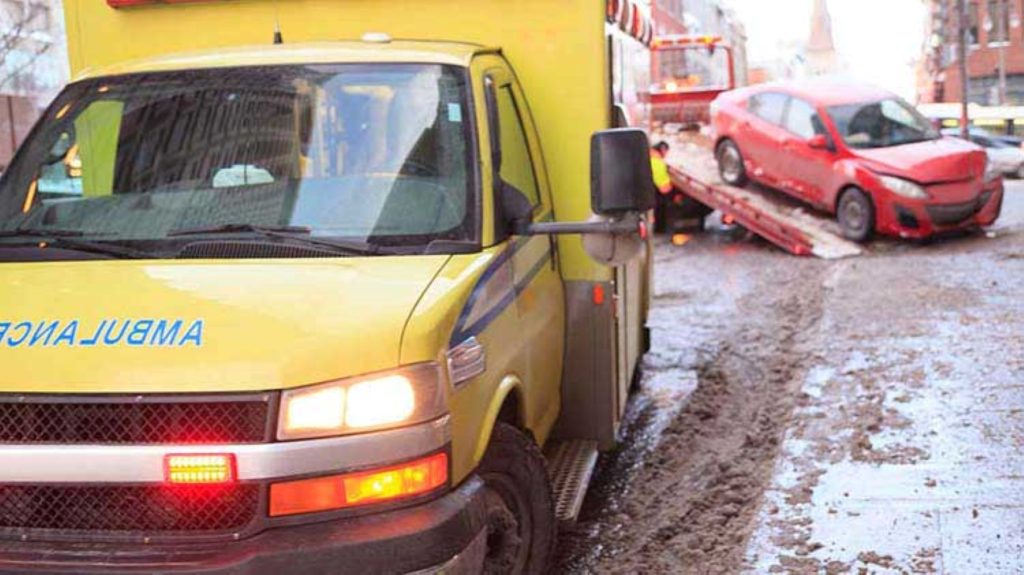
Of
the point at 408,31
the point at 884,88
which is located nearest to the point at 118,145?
the point at 408,31

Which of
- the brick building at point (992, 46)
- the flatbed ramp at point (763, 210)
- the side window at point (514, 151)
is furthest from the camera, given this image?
the brick building at point (992, 46)

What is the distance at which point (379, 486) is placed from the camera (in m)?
3.19

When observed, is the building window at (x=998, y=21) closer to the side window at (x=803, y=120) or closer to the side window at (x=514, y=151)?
the side window at (x=803, y=120)

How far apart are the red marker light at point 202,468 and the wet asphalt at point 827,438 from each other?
7.27 feet

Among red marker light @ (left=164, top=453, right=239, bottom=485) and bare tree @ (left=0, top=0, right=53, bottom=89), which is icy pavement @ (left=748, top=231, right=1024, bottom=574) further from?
bare tree @ (left=0, top=0, right=53, bottom=89)

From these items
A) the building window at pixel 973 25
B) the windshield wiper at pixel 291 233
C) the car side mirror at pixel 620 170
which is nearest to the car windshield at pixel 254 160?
the windshield wiper at pixel 291 233

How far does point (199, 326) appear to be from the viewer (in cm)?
319

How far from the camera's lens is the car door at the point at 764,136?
14898mm

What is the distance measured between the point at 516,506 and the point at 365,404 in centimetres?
106

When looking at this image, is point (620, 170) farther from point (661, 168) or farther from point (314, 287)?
point (661, 168)

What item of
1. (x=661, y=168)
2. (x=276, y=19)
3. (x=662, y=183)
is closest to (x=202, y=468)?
(x=276, y=19)

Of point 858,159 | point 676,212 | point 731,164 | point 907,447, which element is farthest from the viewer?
point 676,212

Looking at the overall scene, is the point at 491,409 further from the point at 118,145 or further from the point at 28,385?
the point at 118,145

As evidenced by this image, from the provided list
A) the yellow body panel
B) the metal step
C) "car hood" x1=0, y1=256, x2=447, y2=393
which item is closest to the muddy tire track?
the metal step
